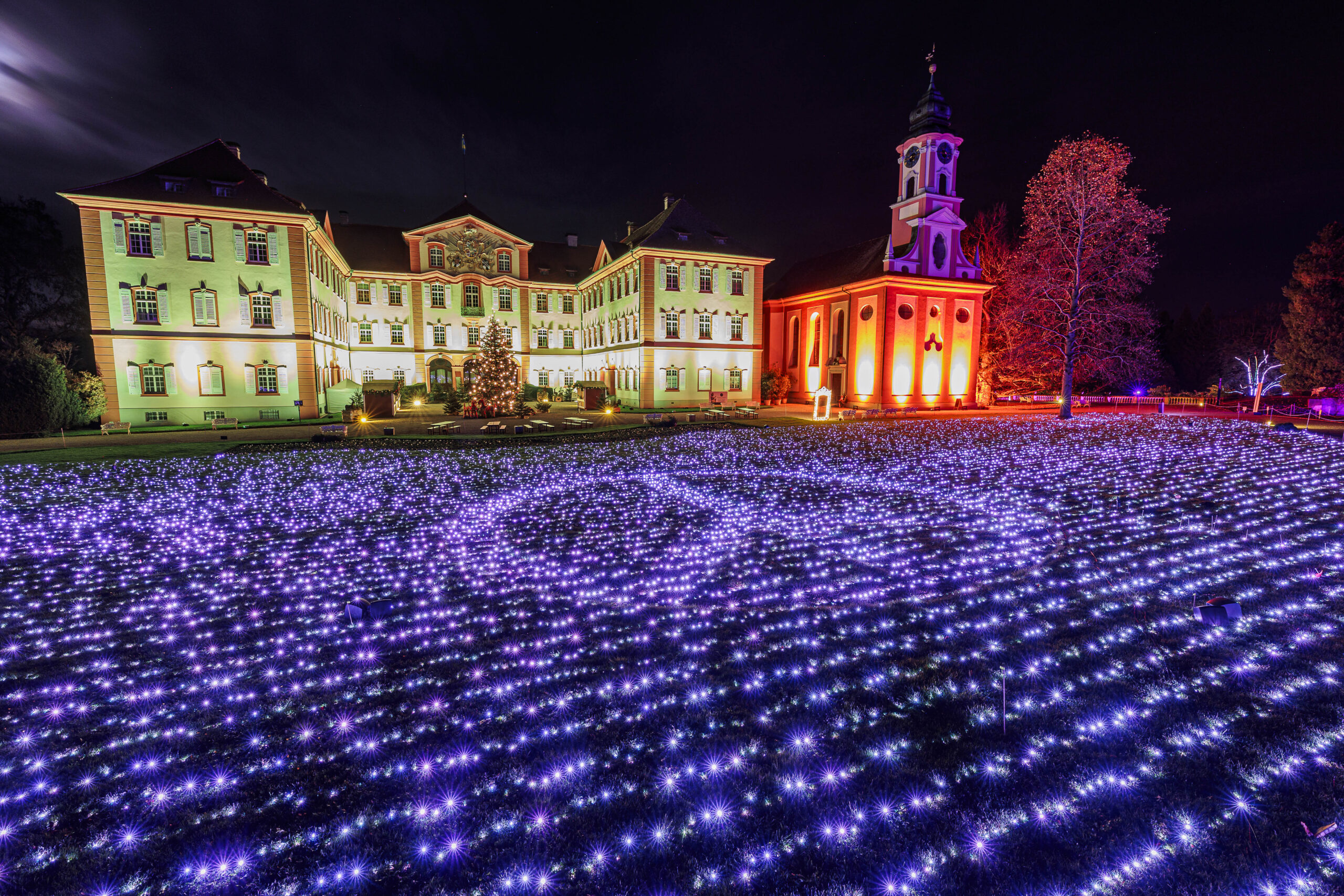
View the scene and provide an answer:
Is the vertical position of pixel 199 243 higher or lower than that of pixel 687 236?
lower

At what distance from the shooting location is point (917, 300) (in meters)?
34.1

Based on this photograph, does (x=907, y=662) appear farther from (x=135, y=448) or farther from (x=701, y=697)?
(x=135, y=448)

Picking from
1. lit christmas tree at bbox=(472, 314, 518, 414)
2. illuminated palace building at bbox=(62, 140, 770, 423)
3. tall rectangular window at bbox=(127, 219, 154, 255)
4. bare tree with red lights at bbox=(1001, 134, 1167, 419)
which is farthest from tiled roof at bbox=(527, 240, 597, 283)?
bare tree with red lights at bbox=(1001, 134, 1167, 419)

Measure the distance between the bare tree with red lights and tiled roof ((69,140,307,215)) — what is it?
3638 centimetres

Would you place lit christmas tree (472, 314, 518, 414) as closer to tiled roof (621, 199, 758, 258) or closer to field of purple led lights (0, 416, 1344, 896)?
tiled roof (621, 199, 758, 258)

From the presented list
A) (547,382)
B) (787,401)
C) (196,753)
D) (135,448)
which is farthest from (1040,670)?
(547,382)

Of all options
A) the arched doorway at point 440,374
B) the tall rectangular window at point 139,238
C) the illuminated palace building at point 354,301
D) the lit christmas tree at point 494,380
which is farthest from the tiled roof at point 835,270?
the tall rectangular window at point 139,238

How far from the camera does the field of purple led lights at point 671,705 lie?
2.79m

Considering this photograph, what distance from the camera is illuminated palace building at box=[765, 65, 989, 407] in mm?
33281

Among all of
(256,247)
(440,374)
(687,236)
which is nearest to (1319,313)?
(687,236)

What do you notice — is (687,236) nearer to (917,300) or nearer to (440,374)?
(917,300)

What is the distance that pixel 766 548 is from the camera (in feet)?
24.8

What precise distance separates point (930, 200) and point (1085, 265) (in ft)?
30.2

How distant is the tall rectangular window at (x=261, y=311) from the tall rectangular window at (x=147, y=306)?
12.1 ft
